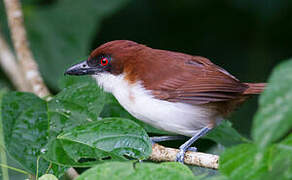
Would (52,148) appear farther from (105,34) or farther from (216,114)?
(105,34)

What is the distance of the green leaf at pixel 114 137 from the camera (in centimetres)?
211

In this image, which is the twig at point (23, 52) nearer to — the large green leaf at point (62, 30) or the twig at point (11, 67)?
the twig at point (11, 67)

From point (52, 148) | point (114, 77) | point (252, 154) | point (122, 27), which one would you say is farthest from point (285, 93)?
point (122, 27)

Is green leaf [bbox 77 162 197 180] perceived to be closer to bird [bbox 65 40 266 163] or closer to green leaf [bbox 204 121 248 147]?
bird [bbox 65 40 266 163]

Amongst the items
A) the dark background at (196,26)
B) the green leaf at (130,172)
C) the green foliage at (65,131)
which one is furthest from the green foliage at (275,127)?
the dark background at (196,26)

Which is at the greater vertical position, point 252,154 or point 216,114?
point 252,154

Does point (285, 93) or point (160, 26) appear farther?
point (160, 26)

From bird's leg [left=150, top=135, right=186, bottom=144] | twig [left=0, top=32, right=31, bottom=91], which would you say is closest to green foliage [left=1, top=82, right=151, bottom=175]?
bird's leg [left=150, top=135, right=186, bottom=144]

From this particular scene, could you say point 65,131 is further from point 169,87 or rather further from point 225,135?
point 225,135

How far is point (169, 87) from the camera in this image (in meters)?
3.00

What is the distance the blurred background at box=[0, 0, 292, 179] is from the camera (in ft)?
17.5

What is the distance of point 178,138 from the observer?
338 cm

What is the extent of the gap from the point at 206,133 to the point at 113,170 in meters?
1.79

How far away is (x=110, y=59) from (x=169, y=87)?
0.53m
